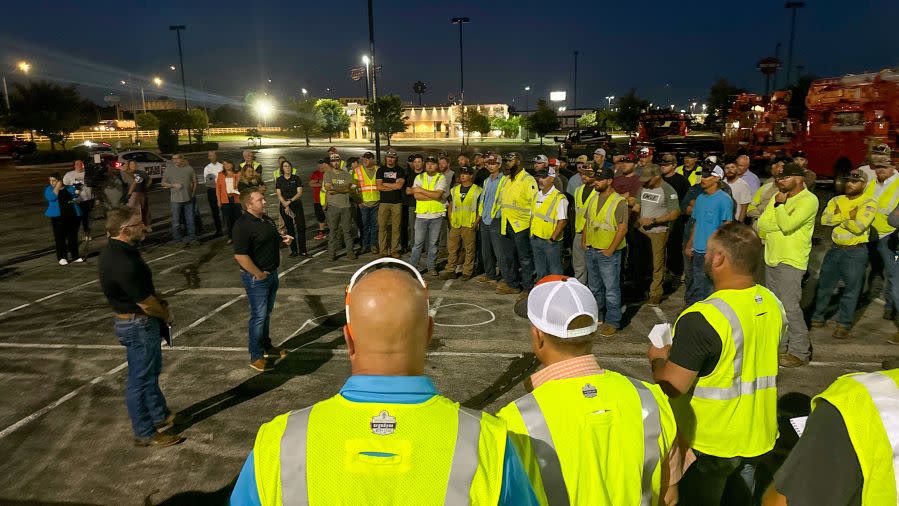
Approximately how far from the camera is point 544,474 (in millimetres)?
2195

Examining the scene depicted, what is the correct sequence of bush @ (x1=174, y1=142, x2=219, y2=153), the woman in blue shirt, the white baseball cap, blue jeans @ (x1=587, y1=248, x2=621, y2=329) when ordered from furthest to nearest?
bush @ (x1=174, y1=142, x2=219, y2=153) < the woman in blue shirt < blue jeans @ (x1=587, y1=248, x2=621, y2=329) < the white baseball cap

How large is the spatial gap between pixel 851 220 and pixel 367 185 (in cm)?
817

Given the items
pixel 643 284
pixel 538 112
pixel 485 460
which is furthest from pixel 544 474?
pixel 538 112

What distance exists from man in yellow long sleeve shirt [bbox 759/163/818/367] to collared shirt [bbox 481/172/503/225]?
14.0 ft

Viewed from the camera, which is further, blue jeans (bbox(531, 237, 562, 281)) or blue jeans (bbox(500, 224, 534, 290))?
blue jeans (bbox(500, 224, 534, 290))

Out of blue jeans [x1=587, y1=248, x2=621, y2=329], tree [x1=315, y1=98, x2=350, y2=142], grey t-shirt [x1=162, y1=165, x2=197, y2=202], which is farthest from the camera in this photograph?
tree [x1=315, y1=98, x2=350, y2=142]

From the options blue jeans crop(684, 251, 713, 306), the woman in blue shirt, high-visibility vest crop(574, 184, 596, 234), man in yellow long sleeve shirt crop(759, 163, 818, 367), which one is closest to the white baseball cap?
man in yellow long sleeve shirt crop(759, 163, 818, 367)

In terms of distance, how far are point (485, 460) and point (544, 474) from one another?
65 cm

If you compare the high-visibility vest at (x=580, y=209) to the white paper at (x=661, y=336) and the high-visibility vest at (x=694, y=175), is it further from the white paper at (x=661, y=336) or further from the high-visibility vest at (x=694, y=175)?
the white paper at (x=661, y=336)

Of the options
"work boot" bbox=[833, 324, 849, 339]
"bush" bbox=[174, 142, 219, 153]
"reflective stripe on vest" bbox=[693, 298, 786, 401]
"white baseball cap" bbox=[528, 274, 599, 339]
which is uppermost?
"bush" bbox=[174, 142, 219, 153]

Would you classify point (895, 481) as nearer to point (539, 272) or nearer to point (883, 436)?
point (883, 436)

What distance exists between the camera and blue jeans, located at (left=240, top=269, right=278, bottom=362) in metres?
6.52

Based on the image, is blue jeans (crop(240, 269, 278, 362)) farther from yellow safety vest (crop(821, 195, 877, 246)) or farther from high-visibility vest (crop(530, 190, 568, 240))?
yellow safety vest (crop(821, 195, 877, 246))

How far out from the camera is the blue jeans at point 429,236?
35.5 ft
